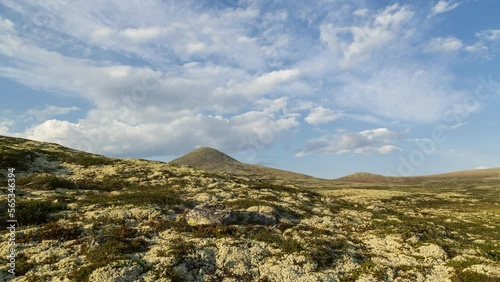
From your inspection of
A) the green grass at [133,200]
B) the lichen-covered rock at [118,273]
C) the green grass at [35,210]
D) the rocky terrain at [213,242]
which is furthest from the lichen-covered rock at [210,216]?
the green grass at [35,210]

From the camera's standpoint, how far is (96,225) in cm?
2636

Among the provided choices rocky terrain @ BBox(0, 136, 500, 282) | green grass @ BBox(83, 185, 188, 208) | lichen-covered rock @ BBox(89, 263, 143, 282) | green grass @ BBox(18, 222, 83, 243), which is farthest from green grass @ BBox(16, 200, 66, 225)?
lichen-covered rock @ BBox(89, 263, 143, 282)

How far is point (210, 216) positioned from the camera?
2948 centimetres

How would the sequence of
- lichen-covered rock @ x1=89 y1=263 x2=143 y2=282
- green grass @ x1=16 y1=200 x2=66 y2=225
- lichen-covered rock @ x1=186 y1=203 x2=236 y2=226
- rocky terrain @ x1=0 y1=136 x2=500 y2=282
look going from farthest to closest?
lichen-covered rock @ x1=186 y1=203 x2=236 y2=226 < green grass @ x1=16 y1=200 x2=66 y2=225 < rocky terrain @ x1=0 y1=136 x2=500 y2=282 < lichen-covered rock @ x1=89 y1=263 x2=143 y2=282

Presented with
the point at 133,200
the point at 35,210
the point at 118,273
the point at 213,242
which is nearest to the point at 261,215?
the point at 213,242

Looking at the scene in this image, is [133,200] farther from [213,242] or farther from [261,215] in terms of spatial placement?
[213,242]

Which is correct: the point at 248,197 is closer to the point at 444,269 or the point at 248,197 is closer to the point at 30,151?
the point at 444,269

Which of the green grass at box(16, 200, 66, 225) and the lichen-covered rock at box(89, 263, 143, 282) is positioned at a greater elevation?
the green grass at box(16, 200, 66, 225)

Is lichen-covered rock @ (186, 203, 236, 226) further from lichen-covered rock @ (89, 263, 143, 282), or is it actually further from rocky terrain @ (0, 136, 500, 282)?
lichen-covered rock @ (89, 263, 143, 282)

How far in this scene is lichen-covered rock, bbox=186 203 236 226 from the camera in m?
29.1

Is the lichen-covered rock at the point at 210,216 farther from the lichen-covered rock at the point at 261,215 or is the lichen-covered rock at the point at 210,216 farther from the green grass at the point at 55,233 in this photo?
the green grass at the point at 55,233

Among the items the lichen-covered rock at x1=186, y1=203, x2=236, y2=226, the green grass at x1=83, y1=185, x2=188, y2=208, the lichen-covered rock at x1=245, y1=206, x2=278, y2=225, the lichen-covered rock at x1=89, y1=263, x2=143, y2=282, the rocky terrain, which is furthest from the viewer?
the green grass at x1=83, y1=185, x2=188, y2=208

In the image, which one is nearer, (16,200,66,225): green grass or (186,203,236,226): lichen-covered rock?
(16,200,66,225): green grass

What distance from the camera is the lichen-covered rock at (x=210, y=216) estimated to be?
29.1 metres
